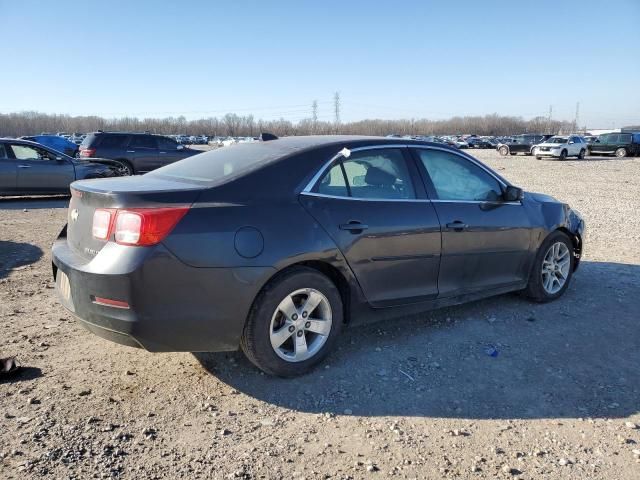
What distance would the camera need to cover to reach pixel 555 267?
17.3ft

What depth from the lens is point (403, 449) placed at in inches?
112

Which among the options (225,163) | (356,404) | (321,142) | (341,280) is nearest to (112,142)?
(225,163)

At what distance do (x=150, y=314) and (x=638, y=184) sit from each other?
20.5 m

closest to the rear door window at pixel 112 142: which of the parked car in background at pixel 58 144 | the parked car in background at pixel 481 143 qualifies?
the parked car in background at pixel 58 144

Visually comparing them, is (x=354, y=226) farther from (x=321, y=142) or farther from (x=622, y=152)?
(x=622, y=152)

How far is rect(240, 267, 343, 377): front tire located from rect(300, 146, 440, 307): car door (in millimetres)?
312

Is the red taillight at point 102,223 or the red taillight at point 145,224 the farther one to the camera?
the red taillight at point 102,223

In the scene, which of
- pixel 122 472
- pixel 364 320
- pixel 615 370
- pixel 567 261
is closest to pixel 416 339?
pixel 364 320

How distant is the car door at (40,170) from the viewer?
12414 mm

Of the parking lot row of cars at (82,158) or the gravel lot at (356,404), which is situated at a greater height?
the parking lot row of cars at (82,158)

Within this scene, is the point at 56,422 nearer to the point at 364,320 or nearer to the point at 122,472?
the point at 122,472

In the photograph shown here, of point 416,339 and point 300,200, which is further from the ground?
point 300,200

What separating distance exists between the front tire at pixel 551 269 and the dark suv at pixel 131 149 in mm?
14486

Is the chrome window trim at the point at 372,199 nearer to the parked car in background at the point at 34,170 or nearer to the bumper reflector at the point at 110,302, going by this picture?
the bumper reflector at the point at 110,302
